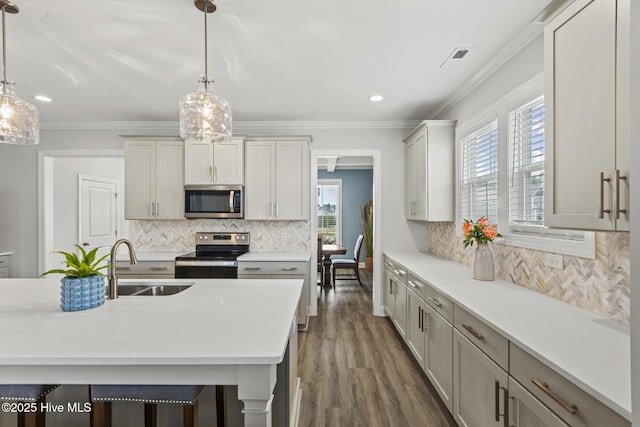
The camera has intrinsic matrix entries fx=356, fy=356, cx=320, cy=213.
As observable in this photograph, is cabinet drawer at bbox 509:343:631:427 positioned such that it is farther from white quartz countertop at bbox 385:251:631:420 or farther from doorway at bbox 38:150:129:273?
doorway at bbox 38:150:129:273

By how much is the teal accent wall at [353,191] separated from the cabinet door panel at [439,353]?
18.2 feet

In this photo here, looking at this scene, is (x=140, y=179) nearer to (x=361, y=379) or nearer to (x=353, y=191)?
(x=361, y=379)

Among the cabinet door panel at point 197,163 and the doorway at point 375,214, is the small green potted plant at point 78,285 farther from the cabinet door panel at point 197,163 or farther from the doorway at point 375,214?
the doorway at point 375,214

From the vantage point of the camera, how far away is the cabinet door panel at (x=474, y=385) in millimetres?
1615

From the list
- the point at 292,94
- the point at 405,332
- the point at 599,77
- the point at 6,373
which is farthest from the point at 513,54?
the point at 6,373

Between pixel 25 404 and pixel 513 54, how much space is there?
333 centimetres

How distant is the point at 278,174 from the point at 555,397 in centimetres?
344

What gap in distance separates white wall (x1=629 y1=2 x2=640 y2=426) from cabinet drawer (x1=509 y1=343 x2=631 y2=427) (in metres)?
0.31

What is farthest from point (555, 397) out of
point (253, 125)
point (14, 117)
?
point (253, 125)

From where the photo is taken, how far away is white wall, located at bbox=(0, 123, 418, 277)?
175 inches

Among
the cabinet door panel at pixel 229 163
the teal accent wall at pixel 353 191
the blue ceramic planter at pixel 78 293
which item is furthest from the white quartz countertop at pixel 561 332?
the teal accent wall at pixel 353 191

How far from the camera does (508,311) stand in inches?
70.3

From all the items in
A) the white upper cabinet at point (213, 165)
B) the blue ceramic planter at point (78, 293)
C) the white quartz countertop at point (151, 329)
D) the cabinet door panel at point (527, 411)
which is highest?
the white upper cabinet at point (213, 165)

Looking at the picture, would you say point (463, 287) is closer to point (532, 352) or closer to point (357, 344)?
point (532, 352)
